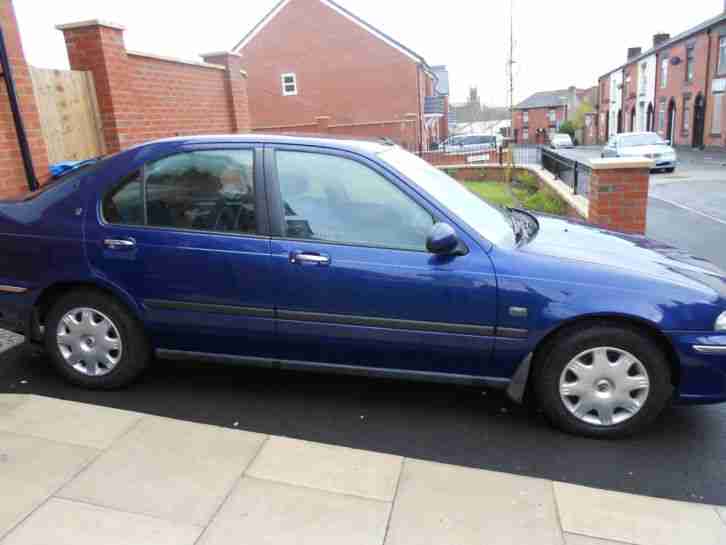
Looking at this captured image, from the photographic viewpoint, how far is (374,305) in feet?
11.1

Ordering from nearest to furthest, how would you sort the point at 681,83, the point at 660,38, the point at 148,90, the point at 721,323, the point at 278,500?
the point at 278,500 → the point at 721,323 → the point at 148,90 → the point at 681,83 → the point at 660,38

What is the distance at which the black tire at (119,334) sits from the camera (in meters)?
3.80

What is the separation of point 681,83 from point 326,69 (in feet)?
72.6

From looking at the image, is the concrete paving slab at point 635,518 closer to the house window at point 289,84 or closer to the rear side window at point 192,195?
the rear side window at point 192,195

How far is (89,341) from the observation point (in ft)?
12.7

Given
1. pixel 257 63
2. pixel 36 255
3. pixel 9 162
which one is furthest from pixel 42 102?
pixel 257 63

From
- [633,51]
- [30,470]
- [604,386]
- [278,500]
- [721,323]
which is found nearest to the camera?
[278,500]

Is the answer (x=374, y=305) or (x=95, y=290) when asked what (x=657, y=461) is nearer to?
(x=374, y=305)

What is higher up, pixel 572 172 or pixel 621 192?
pixel 621 192

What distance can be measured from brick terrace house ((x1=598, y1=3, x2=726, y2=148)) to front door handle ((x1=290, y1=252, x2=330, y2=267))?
111ft

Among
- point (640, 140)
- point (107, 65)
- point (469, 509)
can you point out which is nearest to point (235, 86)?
point (107, 65)

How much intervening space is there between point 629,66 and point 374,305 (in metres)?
56.0

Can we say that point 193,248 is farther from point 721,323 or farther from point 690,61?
point 690,61

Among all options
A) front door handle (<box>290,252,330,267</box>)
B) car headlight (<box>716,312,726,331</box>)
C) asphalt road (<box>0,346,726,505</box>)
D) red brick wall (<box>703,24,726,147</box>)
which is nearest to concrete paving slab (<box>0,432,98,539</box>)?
asphalt road (<box>0,346,726,505</box>)
